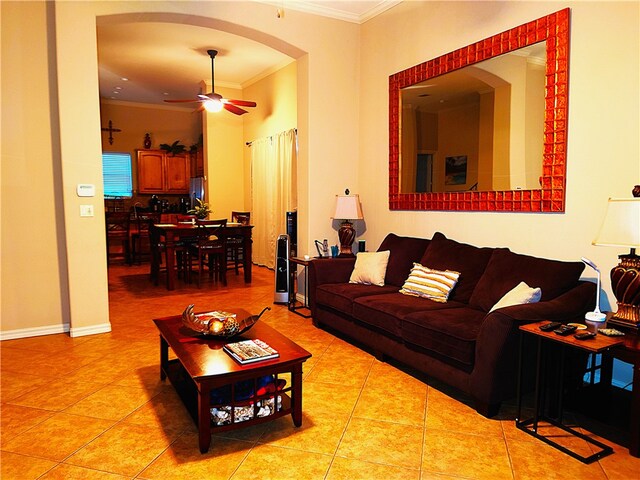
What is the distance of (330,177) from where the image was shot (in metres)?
5.08

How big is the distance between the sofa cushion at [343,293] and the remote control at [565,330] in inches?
63.0

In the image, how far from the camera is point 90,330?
4.10 meters

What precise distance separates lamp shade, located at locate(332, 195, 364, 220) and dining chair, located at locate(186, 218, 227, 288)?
2.10m

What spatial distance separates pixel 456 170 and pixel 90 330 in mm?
A: 3600

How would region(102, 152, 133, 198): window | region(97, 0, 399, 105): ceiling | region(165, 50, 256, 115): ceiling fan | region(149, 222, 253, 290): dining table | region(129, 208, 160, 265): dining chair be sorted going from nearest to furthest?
region(97, 0, 399, 105): ceiling < region(149, 222, 253, 290): dining table < region(165, 50, 256, 115): ceiling fan < region(129, 208, 160, 265): dining chair < region(102, 152, 133, 198): window

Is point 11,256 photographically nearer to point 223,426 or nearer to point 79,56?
point 79,56

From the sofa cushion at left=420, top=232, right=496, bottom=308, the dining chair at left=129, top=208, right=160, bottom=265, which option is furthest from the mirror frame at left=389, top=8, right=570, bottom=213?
the dining chair at left=129, top=208, right=160, bottom=265

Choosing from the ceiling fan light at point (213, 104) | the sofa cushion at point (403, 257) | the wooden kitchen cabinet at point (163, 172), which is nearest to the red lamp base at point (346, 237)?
the sofa cushion at point (403, 257)

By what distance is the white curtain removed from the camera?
273 inches

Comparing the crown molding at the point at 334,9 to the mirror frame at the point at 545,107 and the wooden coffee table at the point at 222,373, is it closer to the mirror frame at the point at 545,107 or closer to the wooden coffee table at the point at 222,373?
the mirror frame at the point at 545,107

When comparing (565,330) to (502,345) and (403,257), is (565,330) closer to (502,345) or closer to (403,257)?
(502,345)

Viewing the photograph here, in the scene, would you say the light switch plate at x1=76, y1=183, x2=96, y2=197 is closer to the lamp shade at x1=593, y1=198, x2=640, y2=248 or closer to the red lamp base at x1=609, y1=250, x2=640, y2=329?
the lamp shade at x1=593, y1=198, x2=640, y2=248

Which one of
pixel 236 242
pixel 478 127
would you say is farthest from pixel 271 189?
pixel 478 127

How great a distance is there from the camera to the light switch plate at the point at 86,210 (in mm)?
3982
